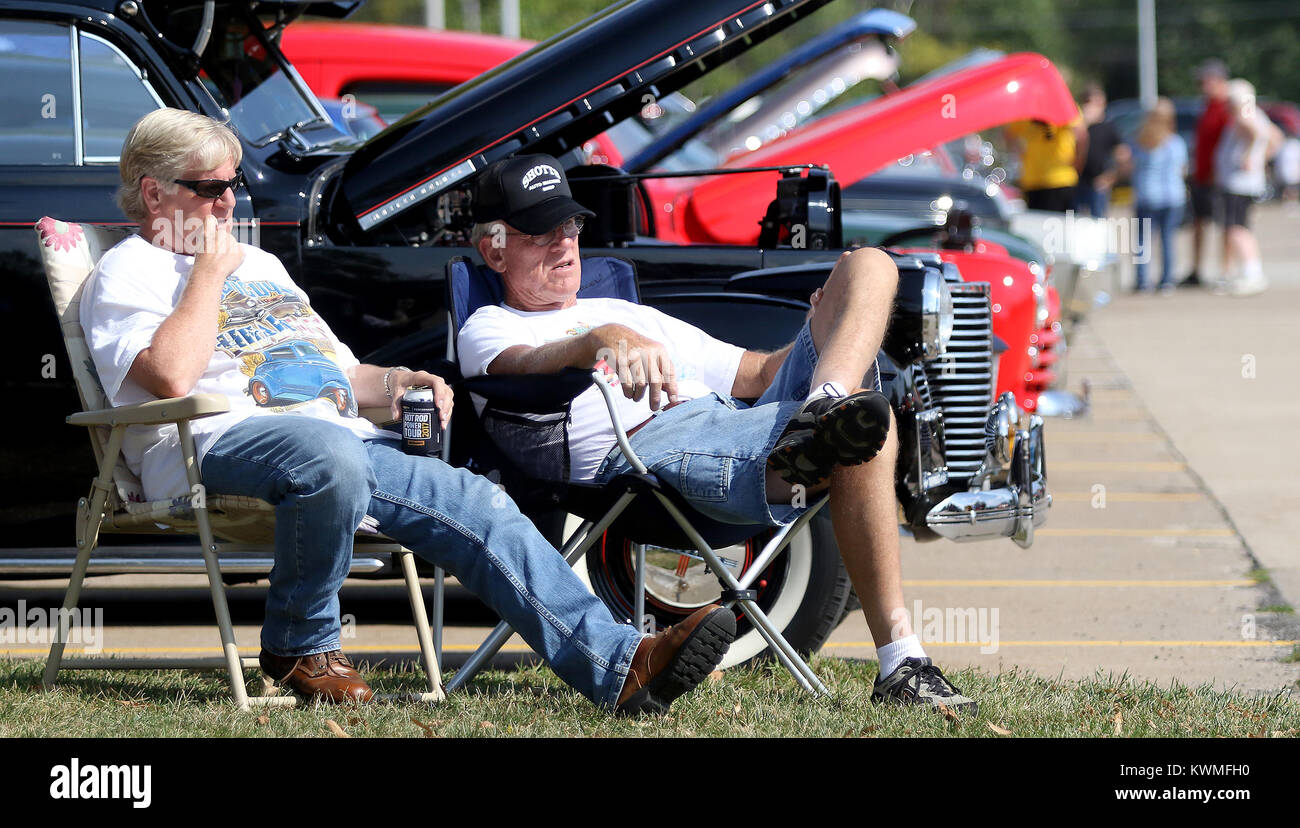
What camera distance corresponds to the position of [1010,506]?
4266 millimetres

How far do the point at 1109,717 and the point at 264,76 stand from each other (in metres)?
3.16

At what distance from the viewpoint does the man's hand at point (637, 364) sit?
3.58 m

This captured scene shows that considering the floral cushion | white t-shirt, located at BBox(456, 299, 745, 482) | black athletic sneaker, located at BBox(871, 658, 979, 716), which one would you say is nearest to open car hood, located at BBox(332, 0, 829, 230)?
white t-shirt, located at BBox(456, 299, 745, 482)

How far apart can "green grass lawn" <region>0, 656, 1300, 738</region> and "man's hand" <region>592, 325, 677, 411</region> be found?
72 centimetres

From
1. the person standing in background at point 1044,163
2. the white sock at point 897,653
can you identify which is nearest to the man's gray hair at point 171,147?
the white sock at point 897,653

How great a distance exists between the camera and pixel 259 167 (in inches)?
183

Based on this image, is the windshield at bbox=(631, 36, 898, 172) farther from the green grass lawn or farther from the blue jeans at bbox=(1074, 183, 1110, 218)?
the blue jeans at bbox=(1074, 183, 1110, 218)

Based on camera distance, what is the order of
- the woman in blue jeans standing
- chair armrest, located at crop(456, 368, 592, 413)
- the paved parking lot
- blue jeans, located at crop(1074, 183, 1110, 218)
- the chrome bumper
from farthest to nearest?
blue jeans, located at crop(1074, 183, 1110, 218), the woman in blue jeans standing, the paved parking lot, the chrome bumper, chair armrest, located at crop(456, 368, 592, 413)

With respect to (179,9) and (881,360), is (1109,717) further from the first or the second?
(179,9)

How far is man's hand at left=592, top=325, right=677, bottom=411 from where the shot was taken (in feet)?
11.7

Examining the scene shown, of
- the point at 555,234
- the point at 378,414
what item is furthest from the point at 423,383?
the point at 555,234

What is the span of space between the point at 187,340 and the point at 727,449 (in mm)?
1223
